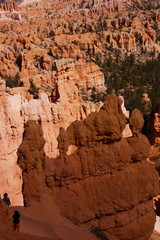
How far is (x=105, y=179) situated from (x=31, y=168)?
2.26 metres

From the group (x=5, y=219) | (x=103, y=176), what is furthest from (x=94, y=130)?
(x=5, y=219)

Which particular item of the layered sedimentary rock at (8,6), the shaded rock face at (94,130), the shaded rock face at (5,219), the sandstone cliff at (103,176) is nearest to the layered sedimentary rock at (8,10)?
the layered sedimentary rock at (8,6)

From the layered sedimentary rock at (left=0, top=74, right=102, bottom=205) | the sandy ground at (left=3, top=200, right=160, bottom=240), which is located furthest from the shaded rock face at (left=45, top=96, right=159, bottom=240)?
the layered sedimentary rock at (left=0, top=74, right=102, bottom=205)

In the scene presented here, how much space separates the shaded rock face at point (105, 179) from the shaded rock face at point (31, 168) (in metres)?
0.35

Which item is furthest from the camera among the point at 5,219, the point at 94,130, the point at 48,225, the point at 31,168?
the point at 94,130

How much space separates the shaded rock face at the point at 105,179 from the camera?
766 cm

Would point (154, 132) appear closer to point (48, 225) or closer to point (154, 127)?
point (154, 127)

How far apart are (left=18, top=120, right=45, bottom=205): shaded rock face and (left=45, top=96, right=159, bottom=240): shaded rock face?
0.35m

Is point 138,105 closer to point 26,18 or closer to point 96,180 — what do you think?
point 96,180

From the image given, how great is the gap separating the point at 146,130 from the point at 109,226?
16769 millimetres

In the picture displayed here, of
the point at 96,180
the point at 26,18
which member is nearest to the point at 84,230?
the point at 96,180

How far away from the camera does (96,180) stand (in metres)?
7.99

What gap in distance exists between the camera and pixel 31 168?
24.3 ft

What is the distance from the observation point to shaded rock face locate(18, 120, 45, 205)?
23.7 ft
